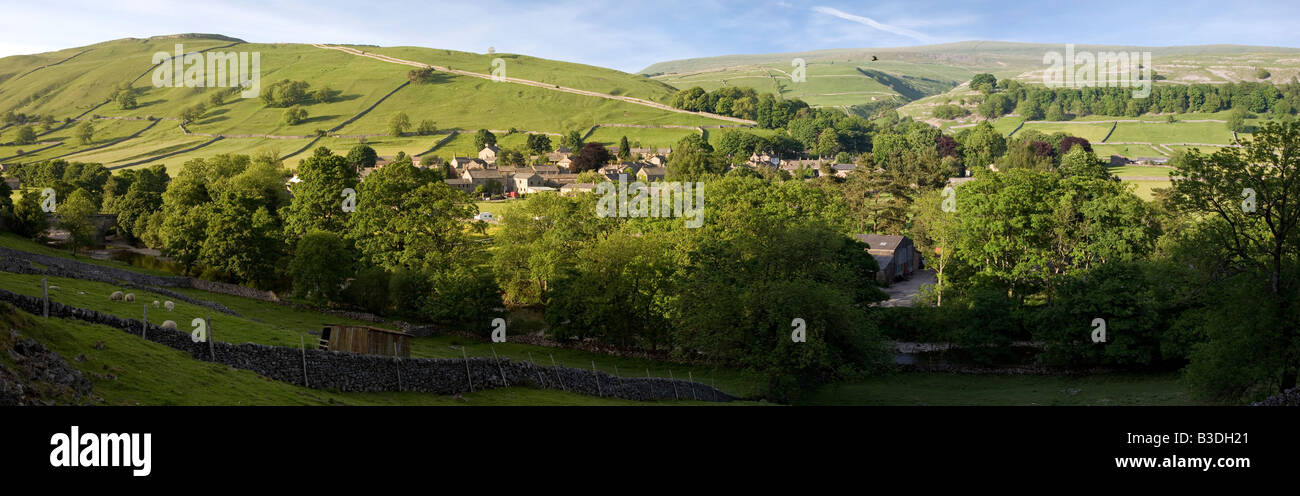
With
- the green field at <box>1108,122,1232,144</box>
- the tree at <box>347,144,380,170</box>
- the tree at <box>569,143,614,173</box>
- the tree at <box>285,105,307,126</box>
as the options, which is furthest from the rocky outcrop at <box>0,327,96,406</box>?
the green field at <box>1108,122,1232,144</box>

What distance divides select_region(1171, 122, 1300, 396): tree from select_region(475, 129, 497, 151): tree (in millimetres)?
159777

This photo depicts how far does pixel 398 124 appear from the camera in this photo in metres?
185

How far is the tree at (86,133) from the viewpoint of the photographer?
176 m

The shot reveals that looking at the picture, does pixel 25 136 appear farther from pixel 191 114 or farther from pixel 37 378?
pixel 37 378

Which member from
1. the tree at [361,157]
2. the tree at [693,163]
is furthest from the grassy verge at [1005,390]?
the tree at [361,157]

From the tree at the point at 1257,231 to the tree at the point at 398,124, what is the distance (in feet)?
577

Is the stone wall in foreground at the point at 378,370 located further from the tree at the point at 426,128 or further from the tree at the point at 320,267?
the tree at the point at 426,128

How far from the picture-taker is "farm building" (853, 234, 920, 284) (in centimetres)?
7206

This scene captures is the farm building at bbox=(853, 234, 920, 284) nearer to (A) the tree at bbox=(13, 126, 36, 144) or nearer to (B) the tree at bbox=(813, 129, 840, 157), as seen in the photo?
(B) the tree at bbox=(813, 129, 840, 157)

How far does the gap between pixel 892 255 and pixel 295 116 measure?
535 ft

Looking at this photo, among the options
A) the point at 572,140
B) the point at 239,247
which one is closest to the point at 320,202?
the point at 239,247

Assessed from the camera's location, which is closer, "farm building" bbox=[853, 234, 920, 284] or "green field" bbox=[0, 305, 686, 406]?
"green field" bbox=[0, 305, 686, 406]

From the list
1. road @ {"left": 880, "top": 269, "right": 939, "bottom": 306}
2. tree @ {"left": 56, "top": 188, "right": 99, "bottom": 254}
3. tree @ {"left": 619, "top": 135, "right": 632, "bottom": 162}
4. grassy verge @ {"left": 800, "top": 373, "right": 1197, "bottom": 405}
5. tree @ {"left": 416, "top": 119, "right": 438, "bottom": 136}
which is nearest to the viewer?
grassy verge @ {"left": 800, "top": 373, "right": 1197, "bottom": 405}

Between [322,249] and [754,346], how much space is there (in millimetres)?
30734
